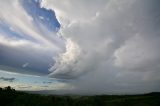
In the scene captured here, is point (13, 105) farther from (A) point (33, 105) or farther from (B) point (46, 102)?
(B) point (46, 102)

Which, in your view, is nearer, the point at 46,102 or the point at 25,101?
the point at 25,101

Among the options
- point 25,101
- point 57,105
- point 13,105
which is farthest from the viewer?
point 57,105

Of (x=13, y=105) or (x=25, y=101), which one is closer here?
(x=13, y=105)

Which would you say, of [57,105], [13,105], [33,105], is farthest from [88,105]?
[13,105]

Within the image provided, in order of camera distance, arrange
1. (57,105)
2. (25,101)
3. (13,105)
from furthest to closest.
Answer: (57,105), (25,101), (13,105)

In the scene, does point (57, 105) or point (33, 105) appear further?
point (57, 105)

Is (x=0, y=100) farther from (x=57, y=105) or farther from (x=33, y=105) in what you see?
(x=57, y=105)

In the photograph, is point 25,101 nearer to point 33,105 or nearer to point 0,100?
point 33,105

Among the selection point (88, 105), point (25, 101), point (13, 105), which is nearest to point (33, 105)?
point (25, 101)

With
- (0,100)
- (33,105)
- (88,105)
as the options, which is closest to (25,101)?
(33,105)
